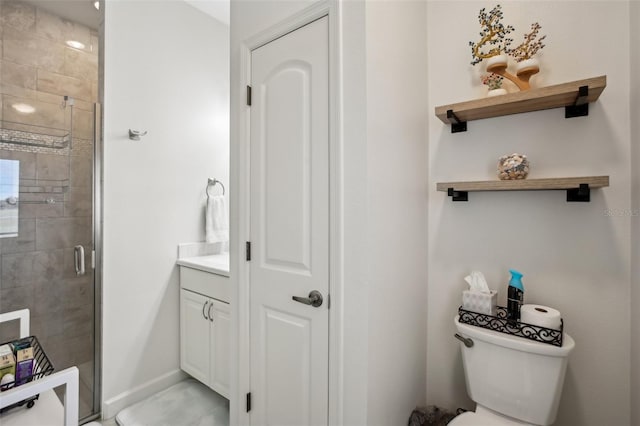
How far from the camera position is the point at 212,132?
2.42 m

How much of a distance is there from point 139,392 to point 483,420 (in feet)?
6.52

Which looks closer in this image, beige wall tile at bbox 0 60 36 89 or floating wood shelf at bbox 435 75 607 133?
floating wood shelf at bbox 435 75 607 133

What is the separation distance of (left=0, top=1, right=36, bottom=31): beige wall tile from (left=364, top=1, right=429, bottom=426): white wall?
1.79 m

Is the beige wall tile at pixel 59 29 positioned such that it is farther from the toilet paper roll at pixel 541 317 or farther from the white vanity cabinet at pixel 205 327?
the toilet paper roll at pixel 541 317

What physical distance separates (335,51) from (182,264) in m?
1.72

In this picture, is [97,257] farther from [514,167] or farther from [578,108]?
[578,108]

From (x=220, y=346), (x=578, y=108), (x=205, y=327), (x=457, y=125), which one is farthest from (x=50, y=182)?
(x=578, y=108)

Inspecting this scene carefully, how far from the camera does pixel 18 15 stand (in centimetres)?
158

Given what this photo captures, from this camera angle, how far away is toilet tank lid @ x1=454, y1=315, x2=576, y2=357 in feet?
3.61

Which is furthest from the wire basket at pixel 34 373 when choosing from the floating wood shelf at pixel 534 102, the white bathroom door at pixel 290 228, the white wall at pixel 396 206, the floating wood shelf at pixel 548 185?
the floating wood shelf at pixel 534 102

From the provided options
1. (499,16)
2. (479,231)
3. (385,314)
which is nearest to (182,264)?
(385,314)

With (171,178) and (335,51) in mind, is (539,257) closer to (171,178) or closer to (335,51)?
(335,51)

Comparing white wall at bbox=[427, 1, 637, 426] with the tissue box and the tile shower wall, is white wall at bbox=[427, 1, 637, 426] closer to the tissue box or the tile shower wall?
the tissue box

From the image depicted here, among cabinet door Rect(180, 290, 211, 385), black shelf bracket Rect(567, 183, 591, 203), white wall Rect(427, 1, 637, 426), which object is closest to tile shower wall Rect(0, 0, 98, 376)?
cabinet door Rect(180, 290, 211, 385)
